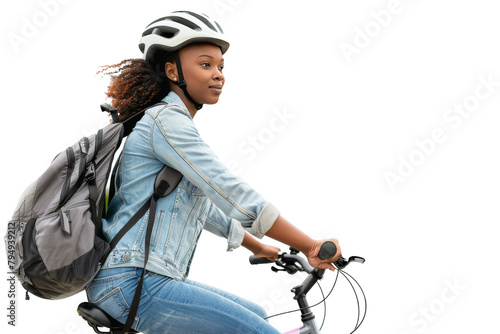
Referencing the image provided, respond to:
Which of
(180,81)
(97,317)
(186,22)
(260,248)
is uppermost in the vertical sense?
(186,22)

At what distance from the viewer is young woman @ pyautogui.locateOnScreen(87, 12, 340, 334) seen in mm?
2928

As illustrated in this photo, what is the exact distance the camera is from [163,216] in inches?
120

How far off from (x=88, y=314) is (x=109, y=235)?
0.38 m

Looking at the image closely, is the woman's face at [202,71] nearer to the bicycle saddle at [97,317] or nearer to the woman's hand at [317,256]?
the woman's hand at [317,256]

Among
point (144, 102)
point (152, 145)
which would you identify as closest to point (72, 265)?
point (152, 145)

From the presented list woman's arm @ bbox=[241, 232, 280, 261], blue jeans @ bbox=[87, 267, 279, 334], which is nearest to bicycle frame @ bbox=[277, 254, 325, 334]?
woman's arm @ bbox=[241, 232, 280, 261]

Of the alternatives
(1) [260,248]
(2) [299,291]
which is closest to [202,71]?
(1) [260,248]

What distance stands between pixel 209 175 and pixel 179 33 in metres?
0.89

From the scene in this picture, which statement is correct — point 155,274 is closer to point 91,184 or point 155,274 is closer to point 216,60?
point 91,184

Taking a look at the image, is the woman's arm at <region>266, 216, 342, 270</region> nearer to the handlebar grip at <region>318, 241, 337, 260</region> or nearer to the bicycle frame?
the handlebar grip at <region>318, 241, 337, 260</region>

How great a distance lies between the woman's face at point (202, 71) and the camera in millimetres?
3365

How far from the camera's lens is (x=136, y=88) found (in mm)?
3459

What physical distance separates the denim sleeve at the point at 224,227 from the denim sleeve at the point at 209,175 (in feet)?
2.91

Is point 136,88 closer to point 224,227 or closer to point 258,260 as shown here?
point 224,227
